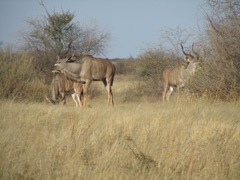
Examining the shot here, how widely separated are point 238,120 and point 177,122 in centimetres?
165

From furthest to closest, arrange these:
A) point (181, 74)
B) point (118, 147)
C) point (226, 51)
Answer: point (181, 74) → point (226, 51) → point (118, 147)

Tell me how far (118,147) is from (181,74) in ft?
35.5

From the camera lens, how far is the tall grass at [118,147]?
5152 mm

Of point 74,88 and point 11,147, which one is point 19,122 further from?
point 74,88

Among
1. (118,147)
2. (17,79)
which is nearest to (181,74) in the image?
(17,79)

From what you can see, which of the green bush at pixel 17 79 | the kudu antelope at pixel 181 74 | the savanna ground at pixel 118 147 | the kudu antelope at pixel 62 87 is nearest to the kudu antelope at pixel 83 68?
the kudu antelope at pixel 62 87

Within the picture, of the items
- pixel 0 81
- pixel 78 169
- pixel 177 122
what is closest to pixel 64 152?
pixel 78 169

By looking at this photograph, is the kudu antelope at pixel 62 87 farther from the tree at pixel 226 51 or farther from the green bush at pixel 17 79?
the tree at pixel 226 51

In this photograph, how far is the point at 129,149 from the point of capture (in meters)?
6.14

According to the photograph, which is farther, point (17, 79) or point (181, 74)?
point (181, 74)

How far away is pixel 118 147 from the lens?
6.17m

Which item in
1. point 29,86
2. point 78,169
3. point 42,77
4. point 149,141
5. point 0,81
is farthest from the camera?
point 42,77

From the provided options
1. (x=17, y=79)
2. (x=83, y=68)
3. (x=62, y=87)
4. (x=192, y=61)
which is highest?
(x=192, y=61)

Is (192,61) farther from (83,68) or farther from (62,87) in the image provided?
(62,87)
